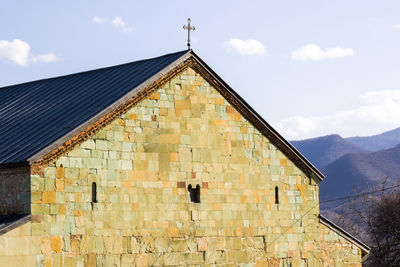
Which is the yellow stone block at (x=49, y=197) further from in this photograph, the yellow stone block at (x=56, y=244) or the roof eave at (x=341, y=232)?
the roof eave at (x=341, y=232)

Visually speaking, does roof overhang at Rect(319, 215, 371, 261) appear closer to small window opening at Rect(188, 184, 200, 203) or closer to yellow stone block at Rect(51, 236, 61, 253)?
small window opening at Rect(188, 184, 200, 203)

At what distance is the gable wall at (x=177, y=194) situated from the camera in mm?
20234

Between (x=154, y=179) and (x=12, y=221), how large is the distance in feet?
14.7

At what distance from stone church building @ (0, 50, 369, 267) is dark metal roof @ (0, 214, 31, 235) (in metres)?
0.05

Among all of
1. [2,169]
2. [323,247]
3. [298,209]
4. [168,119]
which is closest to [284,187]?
[298,209]

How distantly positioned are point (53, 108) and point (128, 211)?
4625 mm

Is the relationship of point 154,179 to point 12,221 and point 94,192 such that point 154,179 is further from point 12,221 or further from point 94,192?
point 12,221

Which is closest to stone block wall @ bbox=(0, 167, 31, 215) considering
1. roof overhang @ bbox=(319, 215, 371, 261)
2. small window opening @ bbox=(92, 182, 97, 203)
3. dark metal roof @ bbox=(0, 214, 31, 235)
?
dark metal roof @ bbox=(0, 214, 31, 235)

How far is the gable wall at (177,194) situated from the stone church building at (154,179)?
1.3 inches

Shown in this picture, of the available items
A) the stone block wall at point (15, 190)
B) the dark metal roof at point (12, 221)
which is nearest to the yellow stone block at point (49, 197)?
the stone block wall at point (15, 190)

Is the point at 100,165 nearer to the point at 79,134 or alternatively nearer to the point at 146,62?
the point at 79,134

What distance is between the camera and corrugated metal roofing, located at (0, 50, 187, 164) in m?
21.1

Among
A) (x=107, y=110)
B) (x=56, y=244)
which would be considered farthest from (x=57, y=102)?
(x=56, y=244)

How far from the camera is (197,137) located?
917 inches
